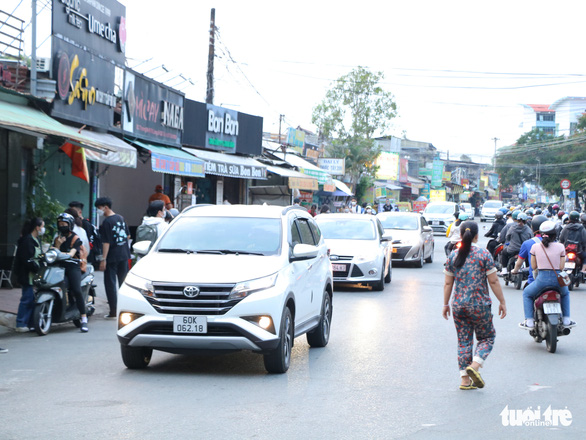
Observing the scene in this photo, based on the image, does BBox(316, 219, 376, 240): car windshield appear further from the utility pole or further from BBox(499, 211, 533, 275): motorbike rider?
the utility pole

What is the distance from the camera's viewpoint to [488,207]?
6694 centimetres

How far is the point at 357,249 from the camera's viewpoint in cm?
1708

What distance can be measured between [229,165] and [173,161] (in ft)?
16.7

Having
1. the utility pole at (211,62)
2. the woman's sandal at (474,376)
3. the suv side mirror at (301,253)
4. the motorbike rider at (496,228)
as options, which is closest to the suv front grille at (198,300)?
the suv side mirror at (301,253)

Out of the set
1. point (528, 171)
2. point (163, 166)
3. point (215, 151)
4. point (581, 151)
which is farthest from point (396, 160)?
point (163, 166)

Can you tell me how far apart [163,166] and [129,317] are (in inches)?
502

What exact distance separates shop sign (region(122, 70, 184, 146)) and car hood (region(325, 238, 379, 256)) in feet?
21.4

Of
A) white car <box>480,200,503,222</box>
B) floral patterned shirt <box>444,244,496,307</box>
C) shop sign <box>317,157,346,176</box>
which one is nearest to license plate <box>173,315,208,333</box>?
floral patterned shirt <box>444,244,496,307</box>

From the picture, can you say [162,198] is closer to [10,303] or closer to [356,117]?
[10,303]

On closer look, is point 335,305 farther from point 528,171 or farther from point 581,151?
point 528,171

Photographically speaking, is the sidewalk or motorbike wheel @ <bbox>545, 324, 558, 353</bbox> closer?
motorbike wheel @ <bbox>545, 324, 558, 353</bbox>

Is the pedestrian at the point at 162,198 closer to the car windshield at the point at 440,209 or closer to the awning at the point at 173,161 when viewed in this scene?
the awning at the point at 173,161

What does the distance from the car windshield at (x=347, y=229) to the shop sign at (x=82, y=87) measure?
19.1 feet

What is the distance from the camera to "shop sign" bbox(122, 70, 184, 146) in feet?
67.6
